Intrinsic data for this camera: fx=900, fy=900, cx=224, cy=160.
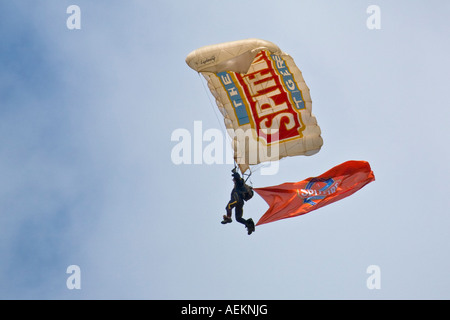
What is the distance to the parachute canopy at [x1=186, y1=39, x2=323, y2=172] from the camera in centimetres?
3105

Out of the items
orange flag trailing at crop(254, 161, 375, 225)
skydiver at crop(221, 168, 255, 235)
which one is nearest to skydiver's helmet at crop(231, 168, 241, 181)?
skydiver at crop(221, 168, 255, 235)

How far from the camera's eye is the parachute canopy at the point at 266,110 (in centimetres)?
3105

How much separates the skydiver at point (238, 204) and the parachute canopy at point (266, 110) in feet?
2.77

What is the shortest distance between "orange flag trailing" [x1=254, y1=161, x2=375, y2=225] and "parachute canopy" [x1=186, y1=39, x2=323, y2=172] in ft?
5.05

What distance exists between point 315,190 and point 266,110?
3673mm

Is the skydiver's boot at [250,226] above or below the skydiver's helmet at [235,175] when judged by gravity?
below

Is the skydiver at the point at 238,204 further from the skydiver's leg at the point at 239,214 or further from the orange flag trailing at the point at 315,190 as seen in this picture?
the orange flag trailing at the point at 315,190

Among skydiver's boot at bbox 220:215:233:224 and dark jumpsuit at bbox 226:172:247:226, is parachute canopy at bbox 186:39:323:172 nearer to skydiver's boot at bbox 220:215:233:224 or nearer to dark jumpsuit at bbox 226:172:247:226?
dark jumpsuit at bbox 226:172:247:226

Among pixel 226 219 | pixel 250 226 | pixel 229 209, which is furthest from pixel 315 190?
pixel 226 219

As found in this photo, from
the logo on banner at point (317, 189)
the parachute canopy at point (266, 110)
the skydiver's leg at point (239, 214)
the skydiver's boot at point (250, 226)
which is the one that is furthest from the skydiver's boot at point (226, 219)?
the logo on banner at point (317, 189)

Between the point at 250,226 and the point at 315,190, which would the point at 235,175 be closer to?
the point at 250,226

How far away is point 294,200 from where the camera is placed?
107 ft
